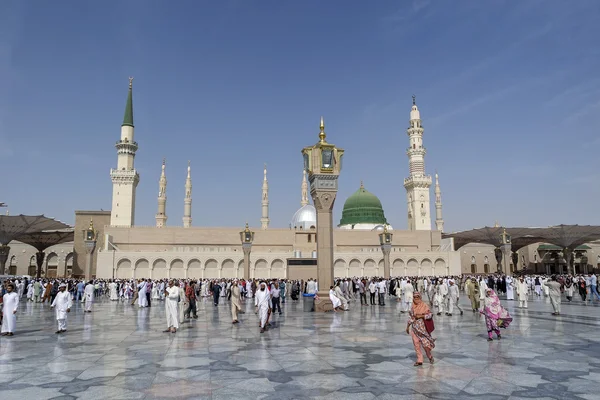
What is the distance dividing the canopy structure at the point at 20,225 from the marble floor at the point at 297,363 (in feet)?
105

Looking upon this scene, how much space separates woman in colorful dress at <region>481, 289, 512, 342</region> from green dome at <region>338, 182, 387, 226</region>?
2202 inches

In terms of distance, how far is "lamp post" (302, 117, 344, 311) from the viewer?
1437 cm

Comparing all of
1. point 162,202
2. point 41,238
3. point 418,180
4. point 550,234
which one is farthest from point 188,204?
point 550,234

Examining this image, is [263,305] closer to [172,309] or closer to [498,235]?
[172,309]

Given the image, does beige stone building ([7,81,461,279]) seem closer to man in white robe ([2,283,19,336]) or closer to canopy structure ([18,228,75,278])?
canopy structure ([18,228,75,278])

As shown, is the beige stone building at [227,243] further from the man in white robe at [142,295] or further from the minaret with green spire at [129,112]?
the man in white robe at [142,295]

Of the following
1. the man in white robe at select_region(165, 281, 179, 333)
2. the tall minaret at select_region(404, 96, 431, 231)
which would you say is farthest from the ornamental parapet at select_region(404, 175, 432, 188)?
the man in white robe at select_region(165, 281, 179, 333)

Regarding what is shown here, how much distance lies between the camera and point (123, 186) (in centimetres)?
5234

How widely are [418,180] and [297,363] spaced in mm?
53232

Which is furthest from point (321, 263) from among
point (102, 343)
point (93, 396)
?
point (93, 396)

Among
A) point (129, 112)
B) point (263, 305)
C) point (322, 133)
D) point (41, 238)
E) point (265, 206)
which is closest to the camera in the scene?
point (263, 305)

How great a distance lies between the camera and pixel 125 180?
172 ft

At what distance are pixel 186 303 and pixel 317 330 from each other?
4282 millimetres

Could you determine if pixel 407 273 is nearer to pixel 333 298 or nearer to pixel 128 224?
pixel 128 224
